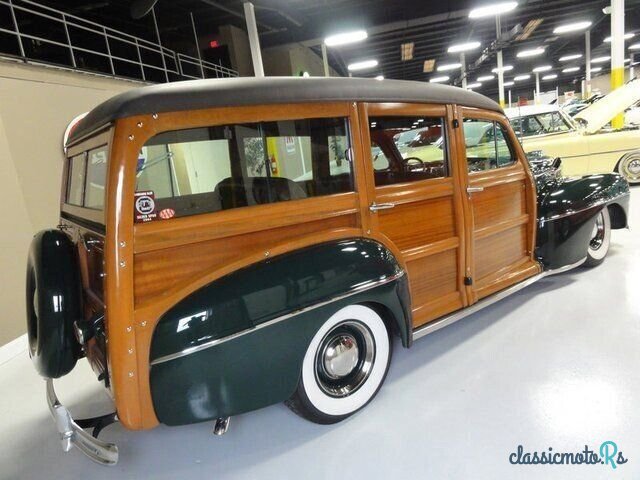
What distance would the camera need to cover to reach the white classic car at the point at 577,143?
718cm

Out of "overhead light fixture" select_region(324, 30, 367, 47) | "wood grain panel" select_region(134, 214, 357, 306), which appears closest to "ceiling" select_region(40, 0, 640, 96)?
"overhead light fixture" select_region(324, 30, 367, 47)

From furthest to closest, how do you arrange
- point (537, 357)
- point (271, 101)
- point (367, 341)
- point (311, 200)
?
1. point (537, 357)
2. point (367, 341)
3. point (311, 200)
4. point (271, 101)

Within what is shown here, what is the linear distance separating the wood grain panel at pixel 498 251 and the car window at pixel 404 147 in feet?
2.18

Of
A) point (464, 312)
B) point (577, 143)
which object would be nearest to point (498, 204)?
point (464, 312)

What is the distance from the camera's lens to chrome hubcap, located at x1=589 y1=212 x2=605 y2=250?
3.82 m

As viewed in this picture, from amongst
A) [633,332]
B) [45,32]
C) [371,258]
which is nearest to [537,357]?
[633,332]

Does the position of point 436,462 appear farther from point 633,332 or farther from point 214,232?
point 633,332

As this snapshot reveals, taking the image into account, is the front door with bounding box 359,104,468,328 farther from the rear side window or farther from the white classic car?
the white classic car

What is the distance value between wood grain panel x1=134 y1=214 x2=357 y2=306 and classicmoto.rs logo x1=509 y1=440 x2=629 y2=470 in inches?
56.0

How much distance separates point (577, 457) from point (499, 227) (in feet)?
5.07

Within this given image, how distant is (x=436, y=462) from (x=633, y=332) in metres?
1.81

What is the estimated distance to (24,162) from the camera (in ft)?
13.2

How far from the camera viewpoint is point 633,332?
103 inches

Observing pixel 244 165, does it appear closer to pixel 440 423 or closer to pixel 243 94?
pixel 243 94
